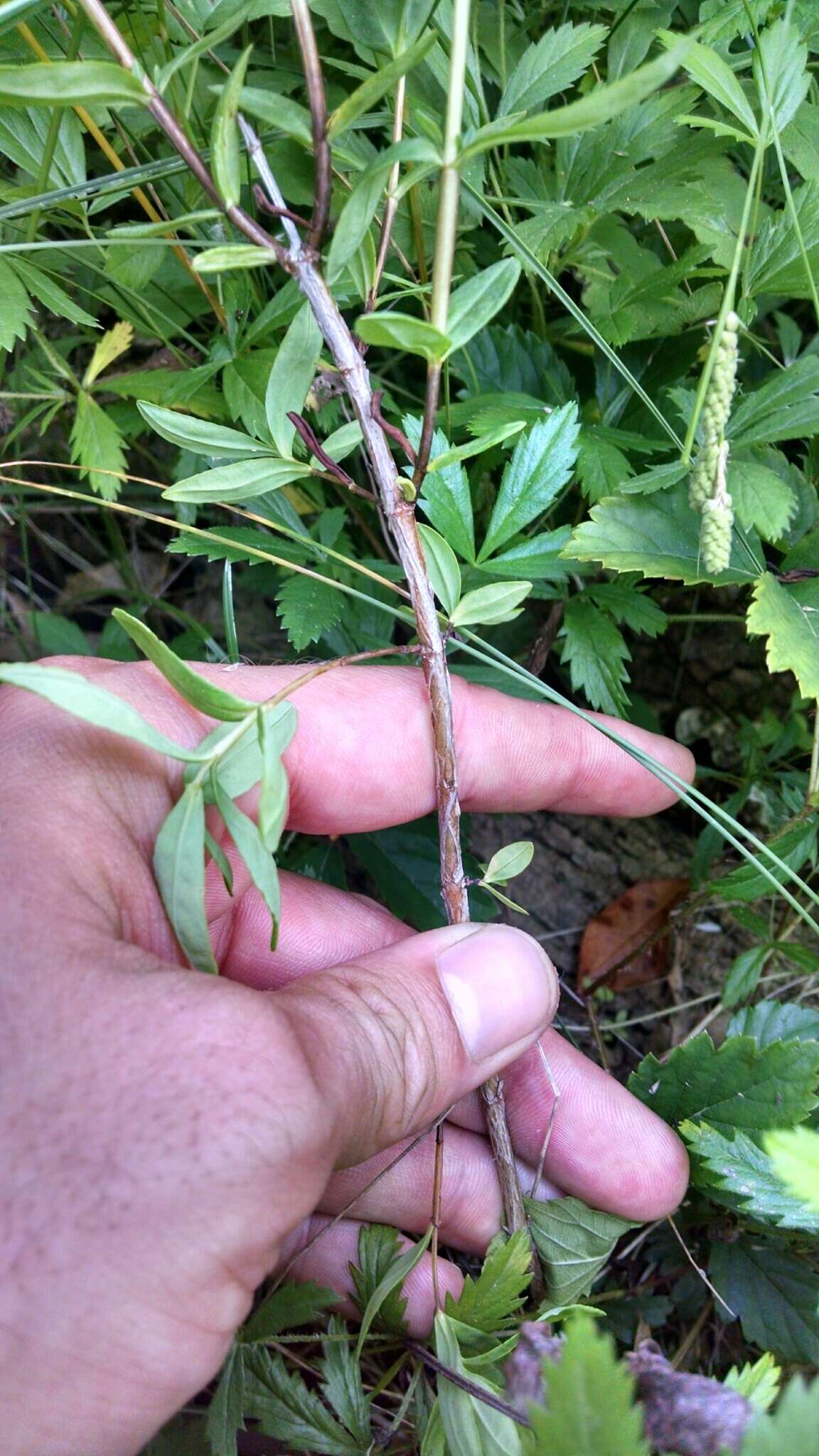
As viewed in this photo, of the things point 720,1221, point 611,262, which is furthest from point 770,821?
point 611,262

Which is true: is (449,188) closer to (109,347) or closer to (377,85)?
(377,85)

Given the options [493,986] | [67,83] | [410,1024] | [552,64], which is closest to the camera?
[67,83]

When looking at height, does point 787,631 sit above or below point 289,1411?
above

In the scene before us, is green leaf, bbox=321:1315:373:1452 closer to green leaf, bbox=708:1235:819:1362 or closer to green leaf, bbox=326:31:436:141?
green leaf, bbox=708:1235:819:1362

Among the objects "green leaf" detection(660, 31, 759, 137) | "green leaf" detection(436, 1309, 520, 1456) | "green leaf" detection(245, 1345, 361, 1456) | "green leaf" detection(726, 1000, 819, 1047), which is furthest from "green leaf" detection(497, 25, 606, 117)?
"green leaf" detection(245, 1345, 361, 1456)

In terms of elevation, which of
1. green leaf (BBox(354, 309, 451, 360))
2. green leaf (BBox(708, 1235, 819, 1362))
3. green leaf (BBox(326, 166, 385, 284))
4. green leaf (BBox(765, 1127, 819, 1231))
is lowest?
green leaf (BBox(708, 1235, 819, 1362))

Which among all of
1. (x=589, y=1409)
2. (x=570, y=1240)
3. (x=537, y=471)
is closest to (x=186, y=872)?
(x=589, y=1409)

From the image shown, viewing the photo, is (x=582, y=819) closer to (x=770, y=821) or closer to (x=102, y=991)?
(x=770, y=821)
